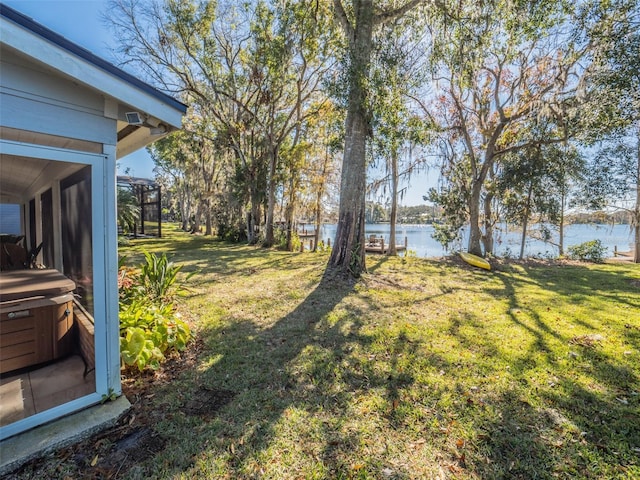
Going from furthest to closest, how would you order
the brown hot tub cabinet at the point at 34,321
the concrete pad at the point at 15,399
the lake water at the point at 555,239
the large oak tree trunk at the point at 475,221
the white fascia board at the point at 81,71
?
1. the lake water at the point at 555,239
2. the large oak tree trunk at the point at 475,221
3. the brown hot tub cabinet at the point at 34,321
4. the concrete pad at the point at 15,399
5. the white fascia board at the point at 81,71

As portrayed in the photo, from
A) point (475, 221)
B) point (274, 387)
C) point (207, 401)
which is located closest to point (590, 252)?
point (475, 221)

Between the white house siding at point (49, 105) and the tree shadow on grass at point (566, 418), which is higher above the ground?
the white house siding at point (49, 105)

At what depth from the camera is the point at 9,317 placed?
97.8 inches

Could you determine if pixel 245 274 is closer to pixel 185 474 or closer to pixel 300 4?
pixel 185 474

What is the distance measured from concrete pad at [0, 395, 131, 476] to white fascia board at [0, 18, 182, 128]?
2373 millimetres

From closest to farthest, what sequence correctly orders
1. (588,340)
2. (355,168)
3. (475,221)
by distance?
(588,340) → (355,168) → (475,221)

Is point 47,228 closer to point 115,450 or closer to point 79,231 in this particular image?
point 79,231

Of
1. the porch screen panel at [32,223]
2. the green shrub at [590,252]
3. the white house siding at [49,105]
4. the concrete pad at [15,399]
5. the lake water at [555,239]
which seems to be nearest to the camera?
the white house siding at [49,105]

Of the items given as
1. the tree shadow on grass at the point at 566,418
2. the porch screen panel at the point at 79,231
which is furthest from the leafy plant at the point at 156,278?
the tree shadow on grass at the point at 566,418

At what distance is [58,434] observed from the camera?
203 cm

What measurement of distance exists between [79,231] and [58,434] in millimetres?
1639

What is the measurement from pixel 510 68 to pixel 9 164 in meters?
14.7

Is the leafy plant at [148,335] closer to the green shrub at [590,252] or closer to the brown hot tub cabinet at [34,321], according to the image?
the brown hot tub cabinet at [34,321]

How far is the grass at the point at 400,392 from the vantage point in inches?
76.4
